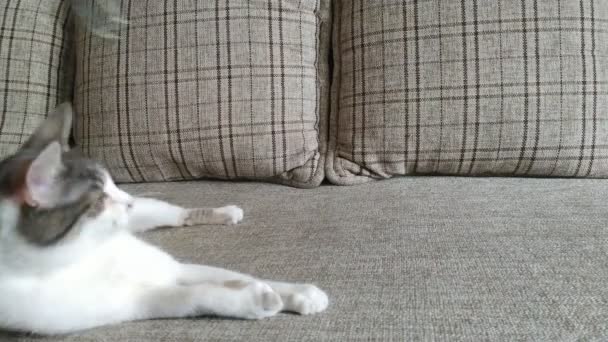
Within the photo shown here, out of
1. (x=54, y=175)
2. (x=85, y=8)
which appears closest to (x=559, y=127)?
(x=54, y=175)

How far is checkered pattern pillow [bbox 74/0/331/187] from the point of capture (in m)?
1.12

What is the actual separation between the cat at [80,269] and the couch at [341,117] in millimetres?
118

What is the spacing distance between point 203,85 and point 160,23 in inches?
7.2

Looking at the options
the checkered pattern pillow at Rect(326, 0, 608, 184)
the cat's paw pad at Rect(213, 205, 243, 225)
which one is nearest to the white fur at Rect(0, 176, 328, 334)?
the cat's paw pad at Rect(213, 205, 243, 225)

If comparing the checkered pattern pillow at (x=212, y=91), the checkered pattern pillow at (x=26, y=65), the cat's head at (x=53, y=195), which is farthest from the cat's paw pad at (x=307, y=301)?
the checkered pattern pillow at (x=26, y=65)

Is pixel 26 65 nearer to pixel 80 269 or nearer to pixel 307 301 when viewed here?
pixel 80 269

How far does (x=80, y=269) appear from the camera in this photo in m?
0.65

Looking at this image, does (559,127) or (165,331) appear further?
(559,127)

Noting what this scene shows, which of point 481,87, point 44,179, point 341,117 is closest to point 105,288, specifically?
point 44,179

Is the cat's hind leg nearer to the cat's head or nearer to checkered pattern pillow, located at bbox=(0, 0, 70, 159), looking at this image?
the cat's head

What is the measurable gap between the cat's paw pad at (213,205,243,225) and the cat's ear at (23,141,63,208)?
1.28 ft

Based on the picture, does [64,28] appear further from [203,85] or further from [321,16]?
[321,16]

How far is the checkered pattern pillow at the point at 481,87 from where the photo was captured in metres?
1.03

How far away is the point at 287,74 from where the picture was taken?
3.69ft
